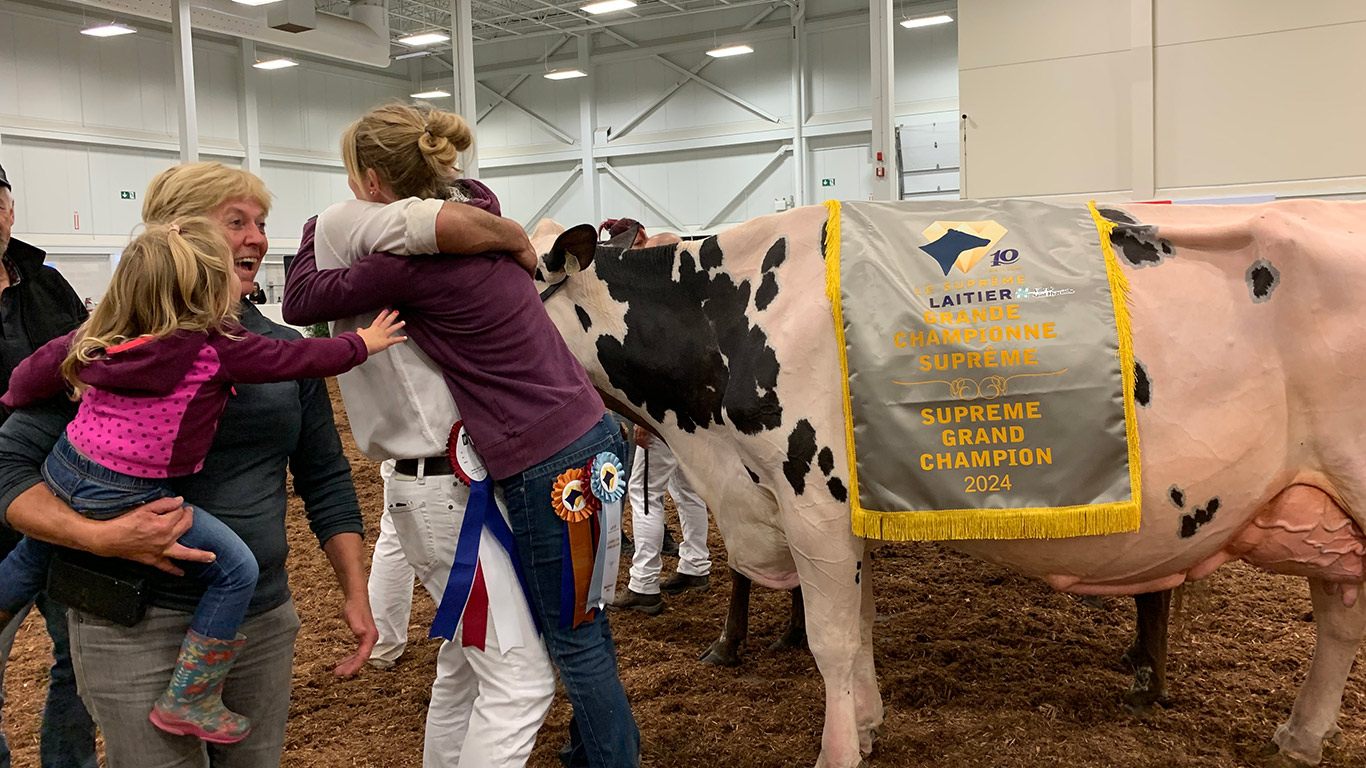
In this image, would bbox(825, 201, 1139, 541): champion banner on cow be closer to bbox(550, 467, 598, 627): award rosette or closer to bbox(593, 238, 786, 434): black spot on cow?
bbox(593, 238, 786, 434): black spot on cow

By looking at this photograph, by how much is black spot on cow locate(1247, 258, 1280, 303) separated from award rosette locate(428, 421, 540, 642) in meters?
2.01

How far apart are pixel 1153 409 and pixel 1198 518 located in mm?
331

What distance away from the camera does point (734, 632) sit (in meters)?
3.91

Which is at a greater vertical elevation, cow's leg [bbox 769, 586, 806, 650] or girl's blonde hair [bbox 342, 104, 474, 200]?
girl's blonde hair [bbox 342, 104, 474, 200]

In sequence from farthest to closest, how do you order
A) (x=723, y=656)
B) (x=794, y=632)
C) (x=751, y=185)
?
1. (x=751, y=185)
2. (x=794, y=632)
3. (x=723, y=656)

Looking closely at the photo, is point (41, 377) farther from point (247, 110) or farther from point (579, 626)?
point (247, 110)

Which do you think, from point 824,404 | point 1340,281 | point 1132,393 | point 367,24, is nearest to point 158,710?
point 824,404

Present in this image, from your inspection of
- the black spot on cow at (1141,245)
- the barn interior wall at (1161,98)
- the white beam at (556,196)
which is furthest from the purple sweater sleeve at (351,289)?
the white beam at (556,196)

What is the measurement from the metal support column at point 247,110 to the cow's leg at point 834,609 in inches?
775

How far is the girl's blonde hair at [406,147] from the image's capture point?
2.04 meters

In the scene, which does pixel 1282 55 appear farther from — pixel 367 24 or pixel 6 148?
pixel 6 148

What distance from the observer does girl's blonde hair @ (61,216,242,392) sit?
1.66 meters

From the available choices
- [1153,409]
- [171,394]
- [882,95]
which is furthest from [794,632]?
[882,95]

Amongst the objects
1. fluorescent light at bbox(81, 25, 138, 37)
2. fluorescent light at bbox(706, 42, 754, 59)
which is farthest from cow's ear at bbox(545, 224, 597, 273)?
fluorescent light at bbox(706, 42, 754, 59)
